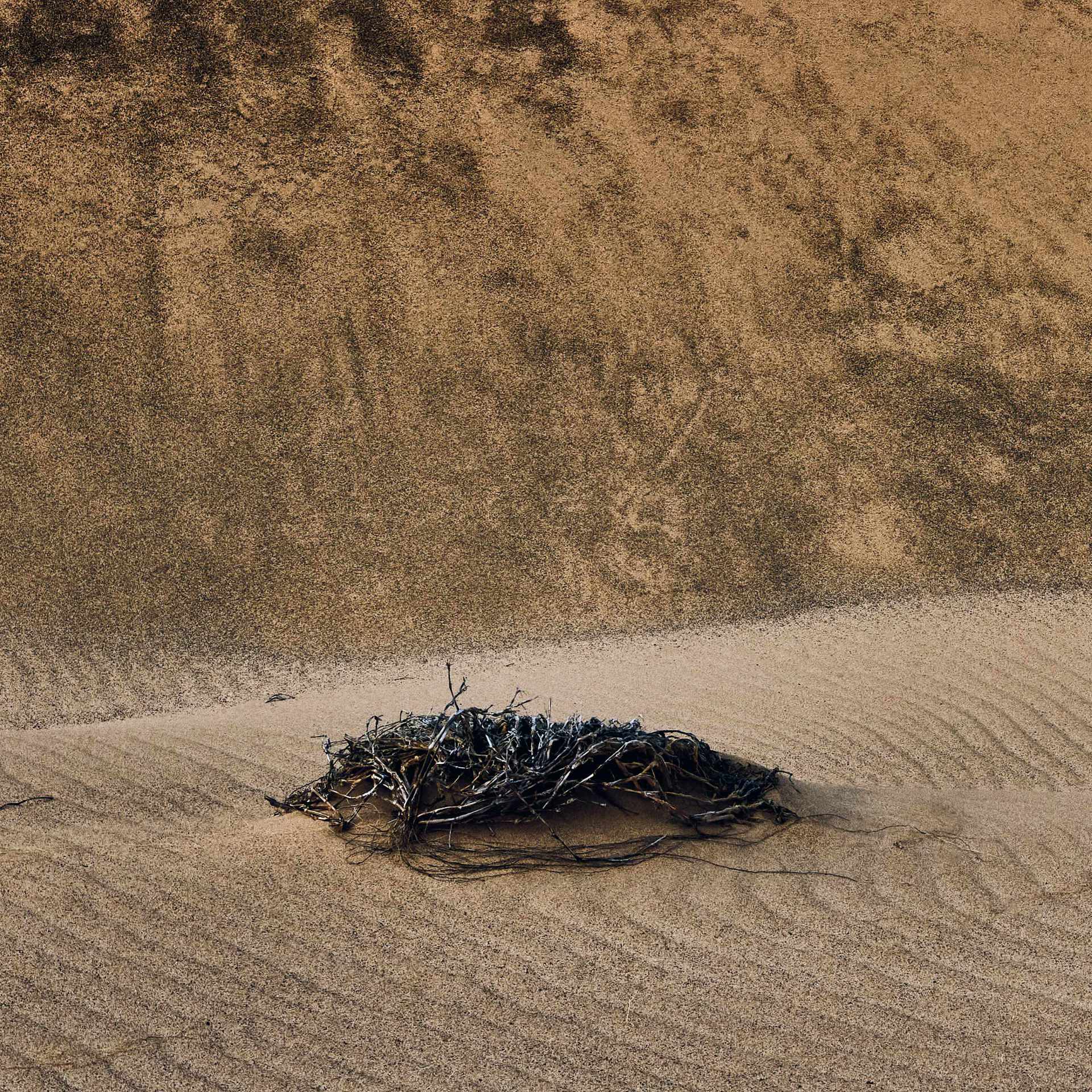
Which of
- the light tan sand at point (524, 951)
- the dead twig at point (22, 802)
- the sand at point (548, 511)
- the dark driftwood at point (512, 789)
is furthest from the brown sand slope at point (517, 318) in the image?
the dark driftwood at point (512, 789)

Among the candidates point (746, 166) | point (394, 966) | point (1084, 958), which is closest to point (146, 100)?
point (746, 166)

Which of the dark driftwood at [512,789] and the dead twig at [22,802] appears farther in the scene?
the dead twig at [22,802]

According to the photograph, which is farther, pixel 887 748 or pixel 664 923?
pixel 887 748

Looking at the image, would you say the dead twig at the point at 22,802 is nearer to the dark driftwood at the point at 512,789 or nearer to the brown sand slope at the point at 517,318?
the dark driftwood at the point at 512,789

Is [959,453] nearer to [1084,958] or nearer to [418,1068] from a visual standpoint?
[1084,958]

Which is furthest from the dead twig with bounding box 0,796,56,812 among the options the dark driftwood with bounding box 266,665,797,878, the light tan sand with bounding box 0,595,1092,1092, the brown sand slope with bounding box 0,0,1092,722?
the brown sand slope with bounding box 0,0,1092,722

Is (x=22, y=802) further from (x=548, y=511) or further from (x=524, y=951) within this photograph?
(x=548, y=511)
